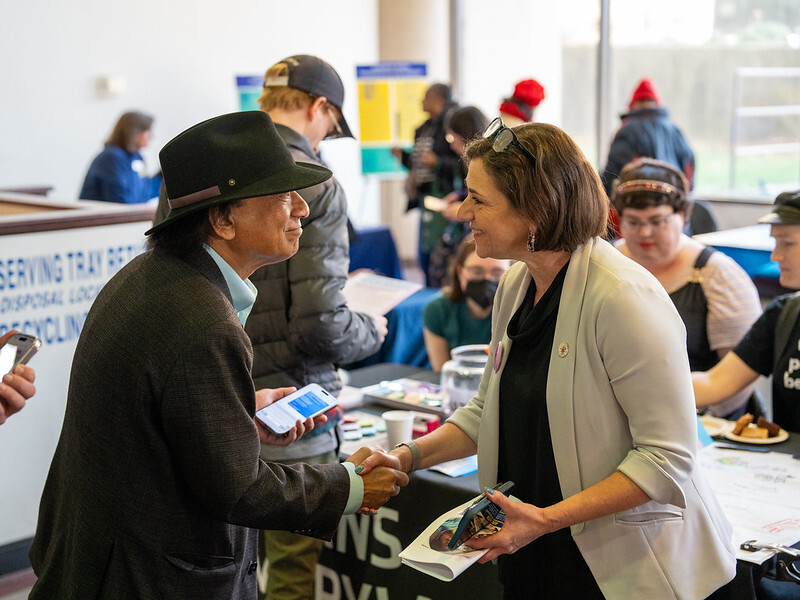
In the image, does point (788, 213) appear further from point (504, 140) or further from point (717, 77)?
point (717, 77)

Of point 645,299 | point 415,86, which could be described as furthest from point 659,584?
point 415,86

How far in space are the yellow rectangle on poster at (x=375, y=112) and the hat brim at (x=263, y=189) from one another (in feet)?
20.1

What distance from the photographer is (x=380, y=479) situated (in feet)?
5.64

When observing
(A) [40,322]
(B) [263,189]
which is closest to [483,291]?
(A) [40,322]

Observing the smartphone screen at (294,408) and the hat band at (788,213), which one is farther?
the hat band at (788,213)

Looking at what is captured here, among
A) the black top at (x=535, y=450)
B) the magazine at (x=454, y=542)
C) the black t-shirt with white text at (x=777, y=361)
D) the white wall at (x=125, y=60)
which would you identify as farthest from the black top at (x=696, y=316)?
the white wall at (x=125, y=60)

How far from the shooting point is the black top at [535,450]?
1.60m

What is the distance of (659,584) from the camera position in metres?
1.52

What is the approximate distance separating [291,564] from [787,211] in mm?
1712

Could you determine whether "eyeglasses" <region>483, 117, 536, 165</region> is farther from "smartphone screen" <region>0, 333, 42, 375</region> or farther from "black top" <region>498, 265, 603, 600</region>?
"smartphone screen" <region>0, 333, 42, 375</region>

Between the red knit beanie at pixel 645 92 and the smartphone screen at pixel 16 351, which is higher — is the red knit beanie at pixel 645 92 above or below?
above

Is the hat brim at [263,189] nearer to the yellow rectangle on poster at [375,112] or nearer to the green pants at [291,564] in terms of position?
the green pants at [291,564]

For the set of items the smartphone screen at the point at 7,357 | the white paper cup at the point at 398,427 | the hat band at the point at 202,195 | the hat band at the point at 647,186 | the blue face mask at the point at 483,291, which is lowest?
the white paper cup at the point at 398,427

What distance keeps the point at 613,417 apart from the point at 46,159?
21.4 ft
